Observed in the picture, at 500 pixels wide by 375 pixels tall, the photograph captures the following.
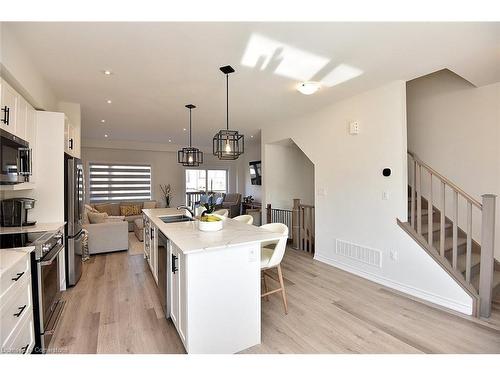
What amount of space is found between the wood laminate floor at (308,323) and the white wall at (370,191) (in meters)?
0.27

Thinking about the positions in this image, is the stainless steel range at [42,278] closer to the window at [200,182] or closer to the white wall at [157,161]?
the white wall at [157,161]

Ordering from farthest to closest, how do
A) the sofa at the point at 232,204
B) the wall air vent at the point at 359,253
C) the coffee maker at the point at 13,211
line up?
the sofa at the point at 232,204
the wall air vent at the point at 359,253
the coffee maker at the point at 13,211

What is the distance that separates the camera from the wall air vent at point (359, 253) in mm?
3344

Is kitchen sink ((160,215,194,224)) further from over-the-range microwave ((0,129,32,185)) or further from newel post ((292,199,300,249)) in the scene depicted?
newel post ((292,199,300,249))

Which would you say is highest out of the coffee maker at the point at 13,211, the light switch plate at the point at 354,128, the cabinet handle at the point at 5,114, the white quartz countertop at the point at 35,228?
the light switch plate at the point at 354,128

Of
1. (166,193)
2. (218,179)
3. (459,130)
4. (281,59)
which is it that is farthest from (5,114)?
(218,179)

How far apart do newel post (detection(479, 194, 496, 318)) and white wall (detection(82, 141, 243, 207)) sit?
796cm

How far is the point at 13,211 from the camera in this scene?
2.50 meters

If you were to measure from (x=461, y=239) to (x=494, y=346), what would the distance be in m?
1.72

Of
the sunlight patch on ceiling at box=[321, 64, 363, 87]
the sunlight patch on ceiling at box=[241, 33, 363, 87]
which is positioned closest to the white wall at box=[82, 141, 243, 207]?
→ the sunlight patch on ceiling at box=[241, 33, 363, 87]

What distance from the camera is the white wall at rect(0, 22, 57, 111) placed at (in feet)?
6.37

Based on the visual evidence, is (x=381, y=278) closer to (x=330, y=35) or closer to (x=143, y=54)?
(x=330, y=35)

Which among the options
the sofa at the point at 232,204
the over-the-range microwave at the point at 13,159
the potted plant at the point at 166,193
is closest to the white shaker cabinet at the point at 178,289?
the over-the-range microwave at the point at 13,159

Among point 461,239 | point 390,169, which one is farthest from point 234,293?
point 461,239
